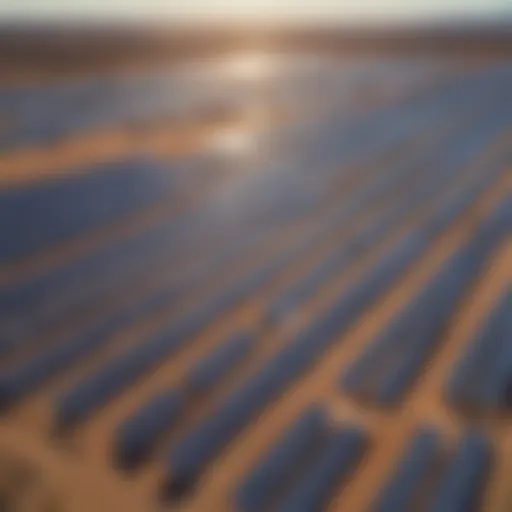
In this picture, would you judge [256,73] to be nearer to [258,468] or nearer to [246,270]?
[246,270]

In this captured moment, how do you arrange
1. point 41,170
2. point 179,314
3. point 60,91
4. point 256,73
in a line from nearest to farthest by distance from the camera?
1. point 179,314
2. point 41,170
3. point 60,91
4. point 256,73

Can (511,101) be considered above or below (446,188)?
above

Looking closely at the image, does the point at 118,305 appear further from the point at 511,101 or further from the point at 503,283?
the point at 511,101

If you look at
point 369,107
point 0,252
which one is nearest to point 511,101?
point 369,107

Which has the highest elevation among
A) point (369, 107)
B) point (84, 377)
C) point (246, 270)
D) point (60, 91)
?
point (369, 107)

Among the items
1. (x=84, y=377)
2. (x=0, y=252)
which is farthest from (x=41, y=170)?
(x=84, y=377)

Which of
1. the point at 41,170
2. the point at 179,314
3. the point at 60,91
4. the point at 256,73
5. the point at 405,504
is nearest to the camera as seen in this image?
the point at 405,504

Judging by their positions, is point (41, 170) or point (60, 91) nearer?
point (41, 170)
